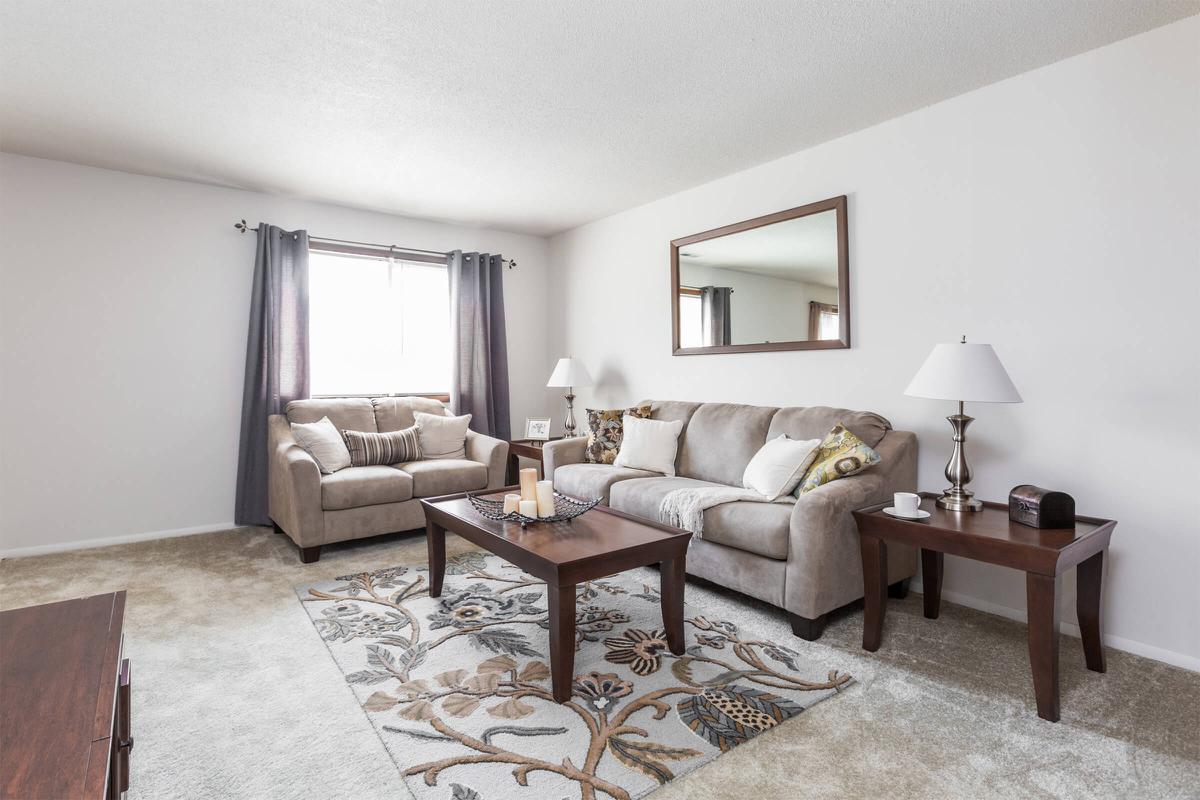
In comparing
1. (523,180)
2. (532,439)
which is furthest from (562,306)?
(523,180)

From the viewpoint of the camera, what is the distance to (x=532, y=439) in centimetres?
509

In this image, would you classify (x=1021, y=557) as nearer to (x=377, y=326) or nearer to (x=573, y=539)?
(x=573, y=539)

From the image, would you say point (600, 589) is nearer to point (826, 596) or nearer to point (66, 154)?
point (826, 596)

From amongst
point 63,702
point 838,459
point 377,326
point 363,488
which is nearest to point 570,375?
point 377,326

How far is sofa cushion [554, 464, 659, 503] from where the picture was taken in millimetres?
3529

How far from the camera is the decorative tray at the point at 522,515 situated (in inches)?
102

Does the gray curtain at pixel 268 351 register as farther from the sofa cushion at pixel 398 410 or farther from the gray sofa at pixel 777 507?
the gray sofa at pixel 777 507

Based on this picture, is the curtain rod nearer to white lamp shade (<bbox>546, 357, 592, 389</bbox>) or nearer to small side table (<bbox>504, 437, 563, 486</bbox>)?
white lamp shade (<bbox>546, 357, 592, 389</bbox>)

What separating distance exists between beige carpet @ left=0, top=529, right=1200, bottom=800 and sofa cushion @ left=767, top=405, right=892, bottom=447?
833 millimetres

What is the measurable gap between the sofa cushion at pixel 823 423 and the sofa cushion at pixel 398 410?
2.66m

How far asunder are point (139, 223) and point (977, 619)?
520 centimetres

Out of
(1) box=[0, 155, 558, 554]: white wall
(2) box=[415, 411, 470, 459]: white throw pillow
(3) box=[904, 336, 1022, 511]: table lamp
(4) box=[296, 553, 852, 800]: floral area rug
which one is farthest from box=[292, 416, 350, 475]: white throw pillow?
(3) box=[904, 336, 1022, 511]: table lamp

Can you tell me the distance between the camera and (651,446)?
384 centimetres

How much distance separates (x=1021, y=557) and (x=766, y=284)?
86.3 inches
